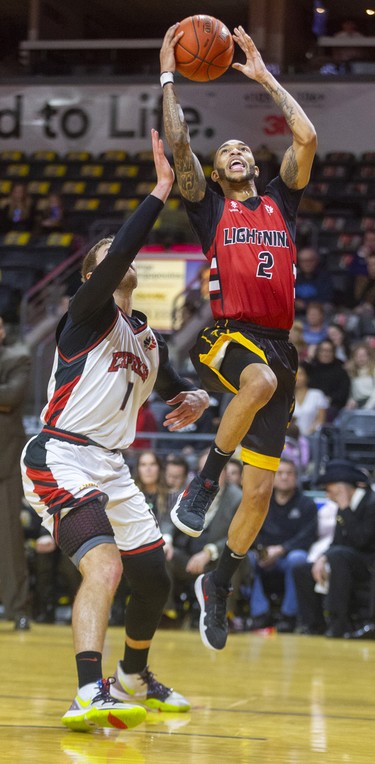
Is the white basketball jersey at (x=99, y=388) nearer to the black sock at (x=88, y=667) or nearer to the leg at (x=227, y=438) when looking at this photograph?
the leg at (x=227, y=438)

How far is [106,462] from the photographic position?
4.90m

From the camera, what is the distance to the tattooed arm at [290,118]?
17.5ft

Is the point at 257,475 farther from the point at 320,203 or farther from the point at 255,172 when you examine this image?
the point at 320,203

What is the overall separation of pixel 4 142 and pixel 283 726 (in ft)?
59.8

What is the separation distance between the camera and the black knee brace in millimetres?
5152

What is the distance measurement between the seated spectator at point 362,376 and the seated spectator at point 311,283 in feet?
9.36

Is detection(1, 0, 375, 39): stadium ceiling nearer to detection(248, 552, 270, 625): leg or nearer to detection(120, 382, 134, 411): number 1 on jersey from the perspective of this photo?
detection(248, 552, 270, 625): leg

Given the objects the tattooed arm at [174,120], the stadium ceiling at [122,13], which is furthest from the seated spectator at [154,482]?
the stadium ceiling at [122,13]

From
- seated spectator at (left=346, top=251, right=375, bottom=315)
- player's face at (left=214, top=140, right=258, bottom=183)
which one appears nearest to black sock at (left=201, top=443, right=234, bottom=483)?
player's face at (left=214, top=140, right=258, bottom=183)

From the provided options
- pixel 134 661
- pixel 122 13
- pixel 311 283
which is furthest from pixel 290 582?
pixel 122 13

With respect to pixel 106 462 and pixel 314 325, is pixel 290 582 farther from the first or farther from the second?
pixel 106 462

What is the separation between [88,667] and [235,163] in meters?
2.43

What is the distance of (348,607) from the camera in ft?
31.0

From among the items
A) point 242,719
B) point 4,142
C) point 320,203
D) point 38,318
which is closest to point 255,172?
point 242,719
